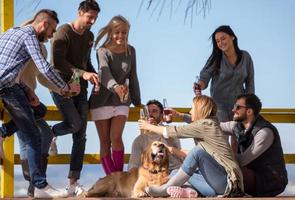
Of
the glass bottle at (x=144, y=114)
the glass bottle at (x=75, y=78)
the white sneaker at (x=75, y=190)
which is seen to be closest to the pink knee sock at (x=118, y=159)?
the glass bottle at (x=144, y=114)

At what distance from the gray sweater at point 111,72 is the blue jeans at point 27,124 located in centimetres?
117

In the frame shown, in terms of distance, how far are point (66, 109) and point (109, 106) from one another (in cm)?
48

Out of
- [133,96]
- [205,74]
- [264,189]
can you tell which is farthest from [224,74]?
[264,189]

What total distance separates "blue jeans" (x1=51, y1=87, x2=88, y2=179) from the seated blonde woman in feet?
2.97

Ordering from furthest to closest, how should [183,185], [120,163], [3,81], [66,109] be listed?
[120,163], [66,109], [183,185], [3,81]

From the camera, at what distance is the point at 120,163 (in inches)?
274

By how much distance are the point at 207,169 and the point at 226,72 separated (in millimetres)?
1481

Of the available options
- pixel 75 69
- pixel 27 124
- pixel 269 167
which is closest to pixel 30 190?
pixel 27 124

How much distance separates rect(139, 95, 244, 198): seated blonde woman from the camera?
19.3 feet

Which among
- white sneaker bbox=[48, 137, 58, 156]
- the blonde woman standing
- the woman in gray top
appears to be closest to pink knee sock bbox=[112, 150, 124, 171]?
the blonde woman standing

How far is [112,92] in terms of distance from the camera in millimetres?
6781

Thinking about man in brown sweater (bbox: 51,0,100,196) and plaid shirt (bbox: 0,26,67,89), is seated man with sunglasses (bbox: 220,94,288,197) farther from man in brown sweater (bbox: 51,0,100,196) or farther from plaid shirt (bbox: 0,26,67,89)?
plaid shirt (bbox: 0,26,67,89)

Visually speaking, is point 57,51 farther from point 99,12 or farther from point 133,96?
point 133,96

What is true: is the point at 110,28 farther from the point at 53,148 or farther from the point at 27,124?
the point at 27,124
